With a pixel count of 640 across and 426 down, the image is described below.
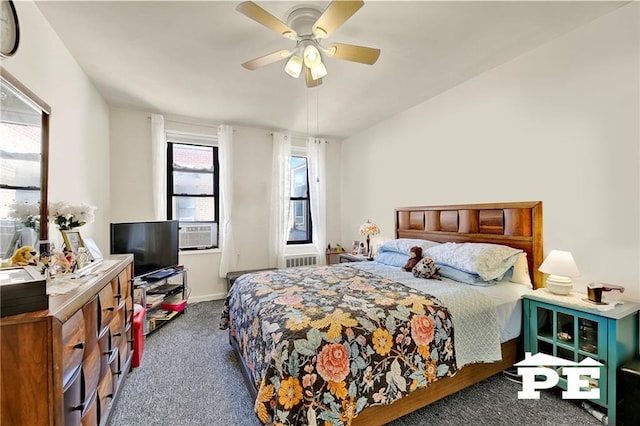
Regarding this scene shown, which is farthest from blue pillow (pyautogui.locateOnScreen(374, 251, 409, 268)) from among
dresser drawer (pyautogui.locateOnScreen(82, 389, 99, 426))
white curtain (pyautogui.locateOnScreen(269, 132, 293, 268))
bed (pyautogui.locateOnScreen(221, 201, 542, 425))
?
dresser drawer (pyautogui.locateOnScreen(82, 389, 99, 426))

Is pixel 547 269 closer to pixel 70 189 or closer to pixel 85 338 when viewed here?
pixel 85 338

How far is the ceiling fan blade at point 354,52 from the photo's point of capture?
185cm

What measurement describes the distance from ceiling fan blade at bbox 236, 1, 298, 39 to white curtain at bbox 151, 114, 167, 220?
272 cm

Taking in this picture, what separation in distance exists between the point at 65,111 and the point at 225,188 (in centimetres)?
201

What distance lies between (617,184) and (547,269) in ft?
2.44

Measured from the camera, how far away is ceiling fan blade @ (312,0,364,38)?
1.46 meters

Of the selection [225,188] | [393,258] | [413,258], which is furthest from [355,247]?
[225,188]

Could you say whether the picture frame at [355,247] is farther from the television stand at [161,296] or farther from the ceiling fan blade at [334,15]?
the ceiling fan blade at [334,15]

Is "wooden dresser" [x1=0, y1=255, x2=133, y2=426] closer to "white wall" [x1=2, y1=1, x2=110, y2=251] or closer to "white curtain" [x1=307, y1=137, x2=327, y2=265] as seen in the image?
"white wall" [x1=2, y1=1, x2=110, y2=251]

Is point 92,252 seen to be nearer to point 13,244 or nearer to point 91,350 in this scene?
point 13,244

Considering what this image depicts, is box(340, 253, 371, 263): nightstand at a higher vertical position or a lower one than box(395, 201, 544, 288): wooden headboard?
lower

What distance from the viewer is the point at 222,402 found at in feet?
6.29

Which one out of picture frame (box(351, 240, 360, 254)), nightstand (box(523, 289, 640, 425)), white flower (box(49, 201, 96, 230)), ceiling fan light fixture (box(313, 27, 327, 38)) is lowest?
nightstand (box(523, 289, 640, 425))

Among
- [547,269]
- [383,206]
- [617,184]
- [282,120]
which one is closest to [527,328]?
[547,269]
